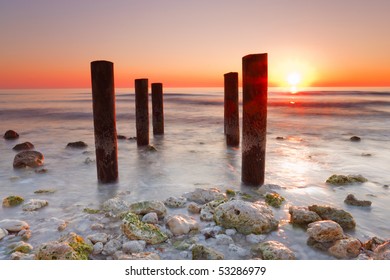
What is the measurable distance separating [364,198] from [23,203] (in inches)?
208

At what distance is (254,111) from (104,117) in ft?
8.38

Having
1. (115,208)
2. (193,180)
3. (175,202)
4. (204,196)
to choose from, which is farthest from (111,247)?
(193,180)

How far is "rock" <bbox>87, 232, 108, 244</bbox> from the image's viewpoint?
11.2ft

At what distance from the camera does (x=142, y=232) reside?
3.48 metres

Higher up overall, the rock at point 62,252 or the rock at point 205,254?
the rock at point 62,252

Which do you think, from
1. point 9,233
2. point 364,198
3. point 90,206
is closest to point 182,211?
point 90,206

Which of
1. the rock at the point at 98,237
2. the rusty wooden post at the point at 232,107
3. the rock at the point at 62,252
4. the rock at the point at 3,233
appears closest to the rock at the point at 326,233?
the rock at the point at 98,237

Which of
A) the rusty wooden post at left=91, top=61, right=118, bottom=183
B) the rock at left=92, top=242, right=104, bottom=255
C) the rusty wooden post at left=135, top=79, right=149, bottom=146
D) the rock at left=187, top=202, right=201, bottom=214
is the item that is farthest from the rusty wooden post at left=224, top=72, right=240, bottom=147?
the rock at left=92, top=242, right=104, bottom=255

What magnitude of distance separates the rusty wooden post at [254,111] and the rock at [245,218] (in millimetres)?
1579

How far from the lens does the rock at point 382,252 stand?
9.91 ft

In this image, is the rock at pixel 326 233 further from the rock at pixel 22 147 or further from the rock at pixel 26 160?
the rock at pixel 22 147

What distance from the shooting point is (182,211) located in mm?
4414

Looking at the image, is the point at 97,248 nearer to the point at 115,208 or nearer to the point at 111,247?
the point at 111,247

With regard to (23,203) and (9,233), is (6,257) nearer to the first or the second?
(9,233)
